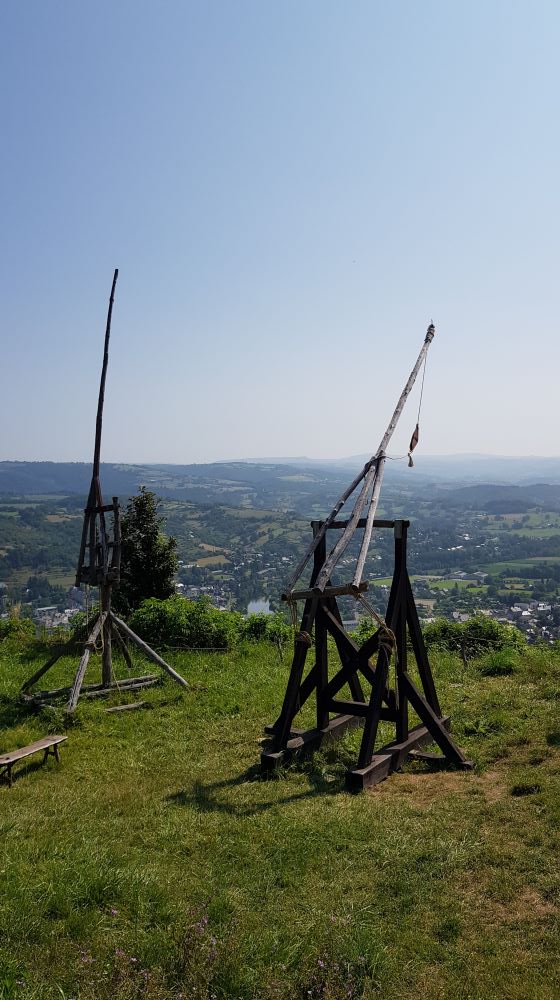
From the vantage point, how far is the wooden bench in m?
8.61

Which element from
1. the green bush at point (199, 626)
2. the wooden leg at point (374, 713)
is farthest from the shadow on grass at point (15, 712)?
the wooden leg at point (374, 713)

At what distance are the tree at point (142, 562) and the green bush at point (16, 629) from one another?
2611 mm

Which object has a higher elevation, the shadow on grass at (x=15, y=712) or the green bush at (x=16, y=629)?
the shadow on grass at (x=15, y=712)

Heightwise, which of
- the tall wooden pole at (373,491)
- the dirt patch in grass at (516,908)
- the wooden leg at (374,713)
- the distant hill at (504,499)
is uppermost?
the tall wooden pole at (373,491)

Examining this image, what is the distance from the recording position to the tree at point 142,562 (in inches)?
787

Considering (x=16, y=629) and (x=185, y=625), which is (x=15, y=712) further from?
(x=16, y=629)

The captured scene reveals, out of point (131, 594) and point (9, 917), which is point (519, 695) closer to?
point (9, 917)

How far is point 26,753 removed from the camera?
8867mm

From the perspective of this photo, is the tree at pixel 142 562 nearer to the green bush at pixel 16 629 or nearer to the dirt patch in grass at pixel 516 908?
the green bush at pixel 16 629

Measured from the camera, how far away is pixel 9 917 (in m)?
5.13

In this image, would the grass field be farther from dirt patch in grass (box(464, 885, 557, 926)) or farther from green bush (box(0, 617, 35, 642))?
green bush (box(0, 617, 35, 642))

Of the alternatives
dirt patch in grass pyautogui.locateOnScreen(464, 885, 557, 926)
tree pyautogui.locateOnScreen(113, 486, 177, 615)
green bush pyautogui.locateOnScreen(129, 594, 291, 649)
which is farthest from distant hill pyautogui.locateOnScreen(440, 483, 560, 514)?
dirt patch in grass pyautogui.locateOnScreen(464, 885, 557, 926)

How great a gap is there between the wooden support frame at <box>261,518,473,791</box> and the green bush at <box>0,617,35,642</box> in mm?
11050

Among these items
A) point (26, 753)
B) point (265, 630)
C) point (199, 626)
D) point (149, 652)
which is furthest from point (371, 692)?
point (265, 630)
